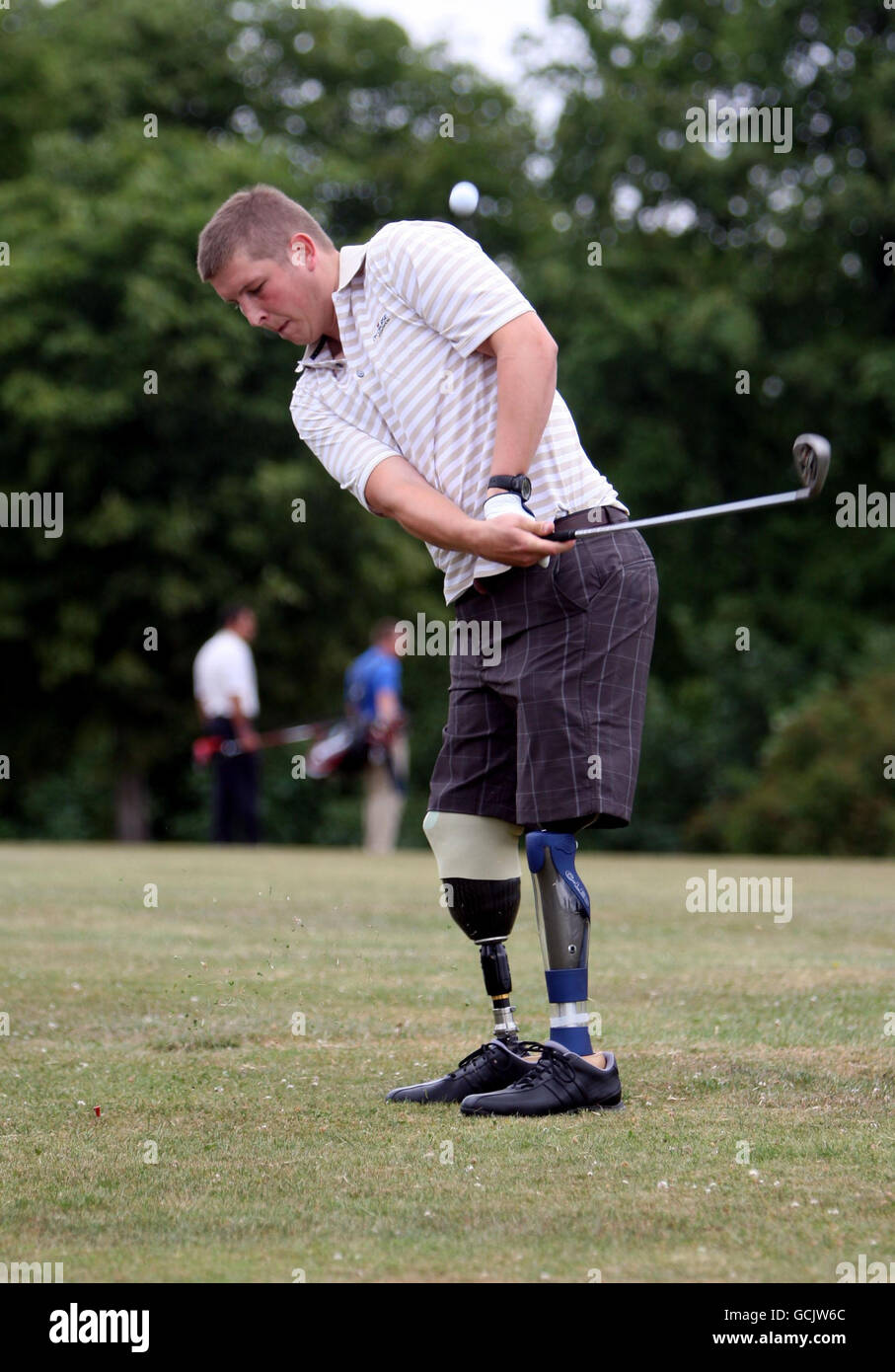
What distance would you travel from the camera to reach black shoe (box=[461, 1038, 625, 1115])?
14.0ft

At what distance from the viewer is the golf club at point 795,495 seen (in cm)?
427

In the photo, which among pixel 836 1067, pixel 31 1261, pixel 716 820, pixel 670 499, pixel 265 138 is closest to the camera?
pixel 31 1261

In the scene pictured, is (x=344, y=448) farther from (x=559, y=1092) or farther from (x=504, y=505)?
(x=559, y=1092)

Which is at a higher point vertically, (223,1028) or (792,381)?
(792,381)

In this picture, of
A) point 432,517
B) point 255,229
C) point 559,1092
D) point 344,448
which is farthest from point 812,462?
point 559,1092

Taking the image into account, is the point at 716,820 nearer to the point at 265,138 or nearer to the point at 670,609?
the point at 670,609

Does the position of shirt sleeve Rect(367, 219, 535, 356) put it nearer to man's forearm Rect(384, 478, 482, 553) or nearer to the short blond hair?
the short blond hair

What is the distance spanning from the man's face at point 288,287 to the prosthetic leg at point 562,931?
1.46 metres

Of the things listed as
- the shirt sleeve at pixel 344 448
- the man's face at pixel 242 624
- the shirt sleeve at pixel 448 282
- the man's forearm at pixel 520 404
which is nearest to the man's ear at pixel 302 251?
the shirt sleeve at pixel 448 282

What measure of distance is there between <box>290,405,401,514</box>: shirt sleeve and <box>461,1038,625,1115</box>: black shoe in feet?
4.80

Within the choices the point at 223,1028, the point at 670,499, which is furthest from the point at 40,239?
the point at 223,1028

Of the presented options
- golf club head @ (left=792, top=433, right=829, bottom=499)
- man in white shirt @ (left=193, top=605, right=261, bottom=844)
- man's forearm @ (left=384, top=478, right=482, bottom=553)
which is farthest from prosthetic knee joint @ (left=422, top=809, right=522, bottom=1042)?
man in white shirt @ (left=193, top=605, right=261, bottom=844)
